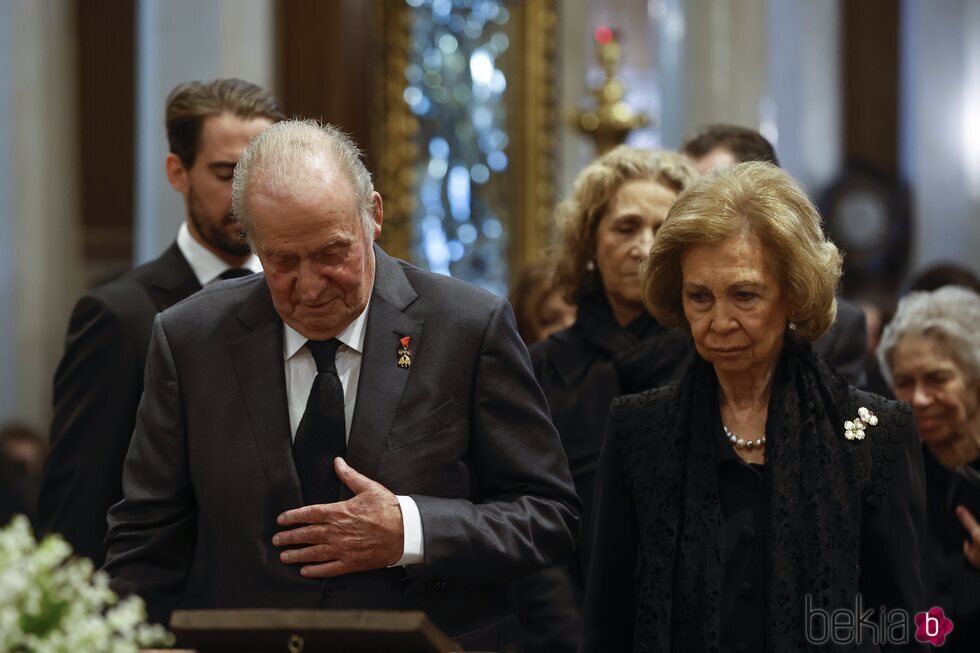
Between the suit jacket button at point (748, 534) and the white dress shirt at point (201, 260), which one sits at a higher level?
the white dress shirt at point (201, 260)

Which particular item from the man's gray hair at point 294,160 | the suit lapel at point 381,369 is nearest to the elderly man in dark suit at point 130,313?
the man's gray hair at point 294,160

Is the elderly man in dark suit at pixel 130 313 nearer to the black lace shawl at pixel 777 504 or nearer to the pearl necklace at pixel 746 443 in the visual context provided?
the black lace shawl at pixel 777 504

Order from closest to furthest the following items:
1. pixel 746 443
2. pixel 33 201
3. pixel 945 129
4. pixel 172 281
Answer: pixel 746 443, pixel 172 281, pixel 33 201, pixel 945 129

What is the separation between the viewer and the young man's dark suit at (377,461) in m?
3.15

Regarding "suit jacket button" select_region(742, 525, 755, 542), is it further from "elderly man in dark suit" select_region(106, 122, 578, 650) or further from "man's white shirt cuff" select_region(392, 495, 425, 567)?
"man's white shirt cuff" select_region(392, 495, 425, 567)

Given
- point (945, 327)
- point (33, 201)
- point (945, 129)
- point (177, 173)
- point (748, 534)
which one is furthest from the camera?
point (945, 129)

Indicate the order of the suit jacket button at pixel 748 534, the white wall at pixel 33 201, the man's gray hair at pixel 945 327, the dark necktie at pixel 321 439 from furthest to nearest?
1. the white wall at pixel 33 201
2. the man's gray hair at pixel 945 327
3. the suit jacket button at pixel 748 534
4. the dark necktie at pixel 321 439

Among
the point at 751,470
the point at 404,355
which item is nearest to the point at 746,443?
the point at 751,470

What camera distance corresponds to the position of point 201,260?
4320 millimetres

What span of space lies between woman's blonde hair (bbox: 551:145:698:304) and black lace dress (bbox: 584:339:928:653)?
1.17m

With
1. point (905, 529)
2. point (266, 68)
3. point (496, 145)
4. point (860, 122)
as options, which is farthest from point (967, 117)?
point (905, 529)

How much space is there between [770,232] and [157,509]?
152 centimetres

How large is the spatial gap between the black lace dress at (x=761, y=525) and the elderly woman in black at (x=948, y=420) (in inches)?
43.0
